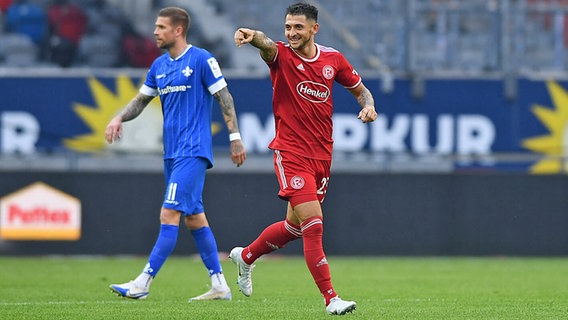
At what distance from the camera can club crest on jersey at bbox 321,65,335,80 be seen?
305 inches

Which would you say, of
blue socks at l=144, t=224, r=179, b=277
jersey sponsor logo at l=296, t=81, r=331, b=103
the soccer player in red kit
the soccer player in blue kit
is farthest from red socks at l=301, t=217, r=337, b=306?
blue socks at l=144, t=224, r=179, b=277

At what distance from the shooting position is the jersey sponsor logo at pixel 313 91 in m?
7.70

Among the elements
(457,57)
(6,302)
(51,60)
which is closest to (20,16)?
(51,60)

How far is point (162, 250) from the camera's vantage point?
27.9ft

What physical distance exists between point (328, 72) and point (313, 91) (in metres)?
0.18

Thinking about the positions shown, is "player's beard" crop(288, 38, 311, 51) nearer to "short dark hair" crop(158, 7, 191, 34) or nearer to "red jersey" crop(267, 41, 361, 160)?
"red jersey" crop(267, 41, 361, 160)

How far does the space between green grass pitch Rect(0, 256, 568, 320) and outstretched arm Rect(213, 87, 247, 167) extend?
3.64 feet

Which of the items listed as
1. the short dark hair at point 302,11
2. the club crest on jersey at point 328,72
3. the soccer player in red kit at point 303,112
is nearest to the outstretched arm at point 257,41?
the soccer player in red kit at point 303,112

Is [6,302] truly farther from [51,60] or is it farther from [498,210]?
[51,60]

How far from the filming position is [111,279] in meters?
11.1

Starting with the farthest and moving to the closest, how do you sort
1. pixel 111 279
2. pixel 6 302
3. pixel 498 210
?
pixel 498 210 < pixel 111 279 < pixel 6 302

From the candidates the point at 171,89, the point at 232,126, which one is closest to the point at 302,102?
the point at 232,126

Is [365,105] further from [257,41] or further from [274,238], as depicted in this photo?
[274,238]

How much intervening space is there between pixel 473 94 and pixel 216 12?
4.65 metres
